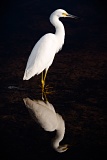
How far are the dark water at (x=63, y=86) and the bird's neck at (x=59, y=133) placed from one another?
0.03 meters

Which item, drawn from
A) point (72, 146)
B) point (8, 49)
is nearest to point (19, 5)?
point (8, 49)

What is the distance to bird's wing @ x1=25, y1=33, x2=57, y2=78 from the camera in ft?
14.1

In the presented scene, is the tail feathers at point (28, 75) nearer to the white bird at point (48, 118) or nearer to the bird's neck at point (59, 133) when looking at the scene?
the white bird at point (48, 118)

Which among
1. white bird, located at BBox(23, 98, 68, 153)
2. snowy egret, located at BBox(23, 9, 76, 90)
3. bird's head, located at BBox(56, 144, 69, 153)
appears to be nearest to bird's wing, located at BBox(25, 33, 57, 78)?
snowy egret, located at BBox(23, 9, 76, 90)

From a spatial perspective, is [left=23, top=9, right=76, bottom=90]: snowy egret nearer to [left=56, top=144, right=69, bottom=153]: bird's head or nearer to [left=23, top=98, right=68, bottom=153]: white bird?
[left=23, top=98, right=68, bottom=153]: white bird

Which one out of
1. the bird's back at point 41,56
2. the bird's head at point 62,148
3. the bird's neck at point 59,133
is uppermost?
the bird's back at point 41,56

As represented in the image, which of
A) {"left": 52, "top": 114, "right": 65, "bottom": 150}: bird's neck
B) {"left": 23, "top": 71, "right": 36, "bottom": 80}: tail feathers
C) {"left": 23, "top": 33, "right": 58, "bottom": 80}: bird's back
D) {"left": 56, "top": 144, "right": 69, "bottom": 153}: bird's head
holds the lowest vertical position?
{"left": 56, "top": 144, "right": 69, "bottom": 153}: bird's head

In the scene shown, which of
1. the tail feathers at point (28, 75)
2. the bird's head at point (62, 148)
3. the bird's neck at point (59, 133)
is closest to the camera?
the bird's head at point (62, 148)

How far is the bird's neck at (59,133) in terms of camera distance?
326 cm

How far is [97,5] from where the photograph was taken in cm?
768

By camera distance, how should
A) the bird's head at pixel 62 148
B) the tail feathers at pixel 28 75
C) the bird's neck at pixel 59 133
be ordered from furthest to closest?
the tail feathers at pixel 28 75 → the bird's neck at pixel 59 133 → the bird's head at pixel 62 148

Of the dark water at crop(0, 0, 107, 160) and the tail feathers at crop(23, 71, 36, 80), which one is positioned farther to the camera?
the tail feathers at crop(23, 71, 36, 80)

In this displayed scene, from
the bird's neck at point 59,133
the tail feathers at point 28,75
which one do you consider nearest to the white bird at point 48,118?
the bird's neck at point 59,133

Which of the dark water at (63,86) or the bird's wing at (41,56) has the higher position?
the bird's wing at (41,56)
